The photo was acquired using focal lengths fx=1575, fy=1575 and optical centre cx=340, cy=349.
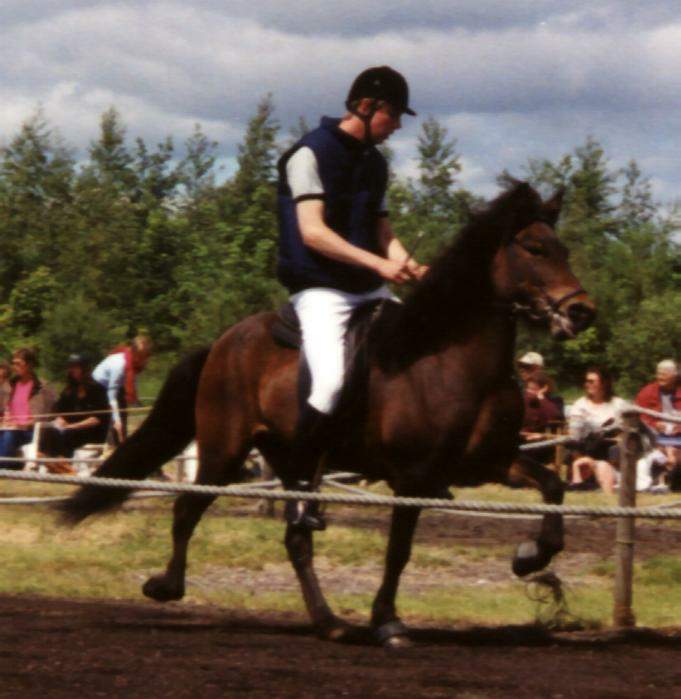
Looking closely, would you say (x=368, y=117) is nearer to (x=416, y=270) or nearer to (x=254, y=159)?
(x=416, y=270)

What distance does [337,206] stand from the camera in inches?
298

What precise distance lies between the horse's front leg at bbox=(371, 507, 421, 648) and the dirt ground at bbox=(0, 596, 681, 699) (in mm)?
116

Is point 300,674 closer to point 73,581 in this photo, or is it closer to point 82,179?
point 73,581

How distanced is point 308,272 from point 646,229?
52.9 meters

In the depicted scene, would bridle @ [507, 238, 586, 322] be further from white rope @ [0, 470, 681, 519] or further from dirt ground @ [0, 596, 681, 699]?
dirt ground @ [0, 596, 681, 699]

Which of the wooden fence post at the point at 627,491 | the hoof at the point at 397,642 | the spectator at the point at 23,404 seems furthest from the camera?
the spectator at the point at 23,404

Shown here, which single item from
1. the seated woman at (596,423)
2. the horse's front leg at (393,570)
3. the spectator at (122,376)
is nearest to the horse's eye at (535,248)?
the horse's front leg at (393,570)

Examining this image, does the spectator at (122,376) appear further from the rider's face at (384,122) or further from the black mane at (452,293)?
the black mane at (452,293)

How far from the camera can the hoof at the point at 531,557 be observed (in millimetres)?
7262

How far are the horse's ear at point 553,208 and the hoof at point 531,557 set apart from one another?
58.5 inches

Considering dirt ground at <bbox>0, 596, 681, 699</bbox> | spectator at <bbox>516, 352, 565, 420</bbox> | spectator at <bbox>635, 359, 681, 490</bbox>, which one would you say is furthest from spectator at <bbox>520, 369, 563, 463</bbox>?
dirt ground at <bbox>0, 596, 681, 699</bbox>

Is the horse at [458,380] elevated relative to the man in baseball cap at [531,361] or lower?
lower

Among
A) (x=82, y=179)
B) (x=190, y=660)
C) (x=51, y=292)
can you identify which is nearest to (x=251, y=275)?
(x=51, y=292)

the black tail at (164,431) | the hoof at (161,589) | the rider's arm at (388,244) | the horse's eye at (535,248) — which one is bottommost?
the hoof at (161,589)
